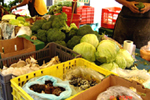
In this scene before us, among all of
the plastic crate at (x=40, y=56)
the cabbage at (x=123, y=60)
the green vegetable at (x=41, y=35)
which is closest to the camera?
the plastic crate at (x=40, y=56)

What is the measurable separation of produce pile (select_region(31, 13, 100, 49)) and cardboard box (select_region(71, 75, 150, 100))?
832 millimetres

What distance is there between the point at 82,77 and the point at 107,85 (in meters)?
0.26

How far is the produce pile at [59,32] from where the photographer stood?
1.78 meters

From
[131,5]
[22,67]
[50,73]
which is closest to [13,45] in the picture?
[22,67]

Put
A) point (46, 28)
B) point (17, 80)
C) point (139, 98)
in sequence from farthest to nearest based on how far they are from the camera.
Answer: point (46, 28), point (17, 80), point (139, 98)

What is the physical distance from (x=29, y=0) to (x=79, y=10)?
151cm

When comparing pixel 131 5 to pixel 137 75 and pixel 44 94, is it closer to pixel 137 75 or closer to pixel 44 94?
pixel 137 75

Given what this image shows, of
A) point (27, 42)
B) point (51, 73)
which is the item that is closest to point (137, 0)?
point (27, 42)

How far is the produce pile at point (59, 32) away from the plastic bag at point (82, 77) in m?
0.59

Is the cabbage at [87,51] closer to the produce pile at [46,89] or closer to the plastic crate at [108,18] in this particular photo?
the produce pile at [46,89]

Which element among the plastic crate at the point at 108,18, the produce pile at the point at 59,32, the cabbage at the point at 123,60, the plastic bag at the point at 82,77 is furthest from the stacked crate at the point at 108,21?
the plastic bag at the point at 82,77

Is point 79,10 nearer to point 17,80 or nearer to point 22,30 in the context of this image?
point 22,30

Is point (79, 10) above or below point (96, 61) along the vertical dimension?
above

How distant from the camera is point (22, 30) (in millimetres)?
2254
